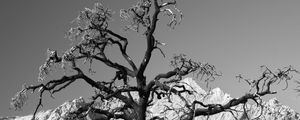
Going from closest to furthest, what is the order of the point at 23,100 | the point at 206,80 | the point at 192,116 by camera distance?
the point at 192,116, the point at 23,100, the point at 206,80

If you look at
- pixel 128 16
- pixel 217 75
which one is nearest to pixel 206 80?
pixel 217 75

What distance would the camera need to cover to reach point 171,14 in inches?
675

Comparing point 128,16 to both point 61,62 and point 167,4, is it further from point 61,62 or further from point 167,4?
point 61,62

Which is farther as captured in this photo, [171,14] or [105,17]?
[105,17]

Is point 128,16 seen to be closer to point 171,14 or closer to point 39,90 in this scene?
point 171,14

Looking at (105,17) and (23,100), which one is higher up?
(105,17)

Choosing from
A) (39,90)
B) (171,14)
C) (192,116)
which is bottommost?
(192,116)

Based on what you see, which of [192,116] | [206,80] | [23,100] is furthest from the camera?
[206,80]

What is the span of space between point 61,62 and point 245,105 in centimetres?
695

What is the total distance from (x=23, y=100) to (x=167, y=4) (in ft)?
21.2

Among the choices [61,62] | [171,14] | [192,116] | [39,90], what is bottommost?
[192,116]

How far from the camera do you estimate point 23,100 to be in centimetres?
1636

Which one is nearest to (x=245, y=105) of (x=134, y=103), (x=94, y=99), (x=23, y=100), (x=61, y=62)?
(x=134, y=103)

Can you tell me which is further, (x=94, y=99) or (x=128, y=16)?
(x=128, y=16)
